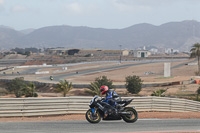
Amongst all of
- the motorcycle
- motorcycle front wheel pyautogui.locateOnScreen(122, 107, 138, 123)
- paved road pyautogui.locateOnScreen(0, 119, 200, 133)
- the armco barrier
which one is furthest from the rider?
the armco barrier

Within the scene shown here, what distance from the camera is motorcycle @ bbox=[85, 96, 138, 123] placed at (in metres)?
14.1

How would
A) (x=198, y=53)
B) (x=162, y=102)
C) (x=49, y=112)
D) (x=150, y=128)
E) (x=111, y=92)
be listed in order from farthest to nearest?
1. (x=198, y=53)
2. (x=162, y=102)
3. (x=49, y=112)
4. (x=111, y=92)
5. (x=150, y=128)

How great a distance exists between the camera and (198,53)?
3105 inches

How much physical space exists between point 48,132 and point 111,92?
3425 millimetres

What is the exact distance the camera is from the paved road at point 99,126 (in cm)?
1284

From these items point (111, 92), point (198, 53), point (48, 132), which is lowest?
point (48, 132)

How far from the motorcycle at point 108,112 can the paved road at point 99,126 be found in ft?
0.89

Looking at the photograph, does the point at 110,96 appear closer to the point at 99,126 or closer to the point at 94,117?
the point at 94,117

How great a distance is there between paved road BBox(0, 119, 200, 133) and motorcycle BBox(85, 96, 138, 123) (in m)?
0.27

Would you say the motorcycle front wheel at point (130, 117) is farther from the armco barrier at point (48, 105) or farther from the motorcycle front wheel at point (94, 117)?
the armco barrier at point (48, 105)

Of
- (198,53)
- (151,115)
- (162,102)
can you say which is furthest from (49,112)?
(198,53)

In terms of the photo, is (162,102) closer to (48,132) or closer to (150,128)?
(150,128)

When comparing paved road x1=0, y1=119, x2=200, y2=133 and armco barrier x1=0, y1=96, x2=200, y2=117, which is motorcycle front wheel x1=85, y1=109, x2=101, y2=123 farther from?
armco barrier x1=0, y1=96, x2=200, y2=117

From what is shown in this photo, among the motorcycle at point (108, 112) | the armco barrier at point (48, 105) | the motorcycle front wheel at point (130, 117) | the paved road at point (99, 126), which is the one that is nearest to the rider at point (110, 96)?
the motorcycle at point (108, 112)
